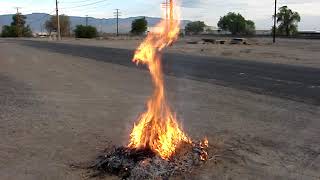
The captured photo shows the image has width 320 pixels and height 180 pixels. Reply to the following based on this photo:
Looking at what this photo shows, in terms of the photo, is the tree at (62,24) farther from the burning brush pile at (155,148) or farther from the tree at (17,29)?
the burning brush pile at (155,148)

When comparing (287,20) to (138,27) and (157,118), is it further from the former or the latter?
(157,118)

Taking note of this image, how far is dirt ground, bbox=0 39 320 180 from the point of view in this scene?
7.51 meters

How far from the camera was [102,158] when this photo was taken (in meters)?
7.80

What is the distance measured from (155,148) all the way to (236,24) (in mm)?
161966

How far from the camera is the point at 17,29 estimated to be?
16038 centimetres

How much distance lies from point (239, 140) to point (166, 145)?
6.98 feet

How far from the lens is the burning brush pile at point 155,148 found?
7012 millimetres

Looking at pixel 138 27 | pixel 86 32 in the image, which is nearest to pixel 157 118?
pixel 138 27

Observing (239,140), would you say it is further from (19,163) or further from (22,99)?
(22,99)

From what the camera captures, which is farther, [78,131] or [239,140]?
[78,131]

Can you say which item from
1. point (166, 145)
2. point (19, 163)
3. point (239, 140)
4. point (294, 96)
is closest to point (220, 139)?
point (239, 140)

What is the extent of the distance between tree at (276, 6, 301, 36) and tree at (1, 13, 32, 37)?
77.5 meters

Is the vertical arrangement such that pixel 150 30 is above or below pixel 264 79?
above

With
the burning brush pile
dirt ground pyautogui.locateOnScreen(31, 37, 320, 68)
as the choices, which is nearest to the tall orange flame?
the burning brush pile
